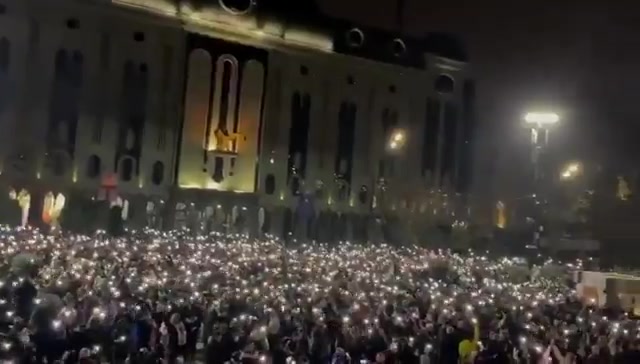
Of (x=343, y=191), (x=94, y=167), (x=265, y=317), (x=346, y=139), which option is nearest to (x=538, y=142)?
(x=343, y=191)

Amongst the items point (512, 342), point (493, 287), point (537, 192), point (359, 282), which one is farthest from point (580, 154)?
point (512, 342)

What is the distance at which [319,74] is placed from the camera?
195 ft

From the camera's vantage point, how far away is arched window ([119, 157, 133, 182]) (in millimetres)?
49906

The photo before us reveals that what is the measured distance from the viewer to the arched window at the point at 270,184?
5581 cm

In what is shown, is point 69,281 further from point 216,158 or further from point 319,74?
point 319,74

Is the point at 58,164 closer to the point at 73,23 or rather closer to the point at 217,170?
the point at 73,23

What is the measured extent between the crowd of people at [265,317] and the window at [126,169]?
2313 cm

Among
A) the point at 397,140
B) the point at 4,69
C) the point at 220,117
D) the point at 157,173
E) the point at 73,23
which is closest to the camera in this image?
the point at 4,69

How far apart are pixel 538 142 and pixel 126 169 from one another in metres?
21.3

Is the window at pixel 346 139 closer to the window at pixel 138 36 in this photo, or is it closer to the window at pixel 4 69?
the window at pixel 138 36

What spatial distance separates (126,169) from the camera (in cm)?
5012

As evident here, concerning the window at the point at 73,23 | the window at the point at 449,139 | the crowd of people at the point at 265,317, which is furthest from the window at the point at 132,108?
the window at the point at 449,139

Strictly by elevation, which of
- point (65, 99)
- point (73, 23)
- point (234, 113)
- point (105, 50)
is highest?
point (73, 23)

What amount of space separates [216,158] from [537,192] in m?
20.9
